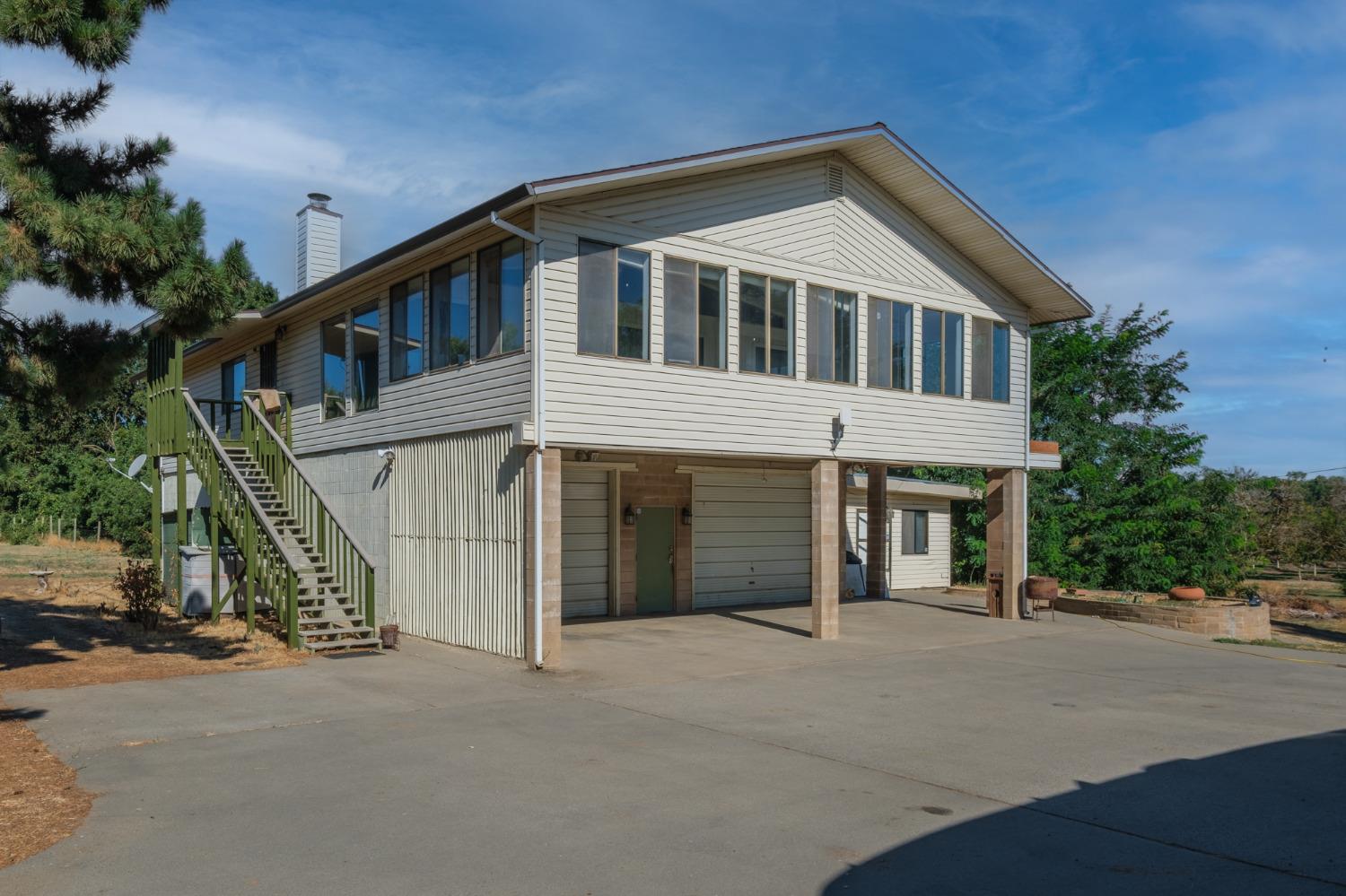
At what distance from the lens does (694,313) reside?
1367 cm

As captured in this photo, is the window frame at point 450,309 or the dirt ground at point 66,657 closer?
the dirt ground at point 66,657

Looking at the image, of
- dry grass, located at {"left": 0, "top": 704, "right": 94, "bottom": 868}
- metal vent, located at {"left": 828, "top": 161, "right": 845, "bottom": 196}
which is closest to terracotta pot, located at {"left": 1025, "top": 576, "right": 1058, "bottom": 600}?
metal vent, located at {"left": 828, "top": 161, "right": 845, "bottom": 196}

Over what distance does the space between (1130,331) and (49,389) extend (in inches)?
1103

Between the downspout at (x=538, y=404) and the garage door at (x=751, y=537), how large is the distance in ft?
22.9

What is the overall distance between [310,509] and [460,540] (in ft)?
10.1

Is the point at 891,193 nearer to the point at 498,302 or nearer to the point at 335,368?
the point at 498,302

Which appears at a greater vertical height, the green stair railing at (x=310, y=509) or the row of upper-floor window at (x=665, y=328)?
the row of upper-floor window at (x=665, y=328)

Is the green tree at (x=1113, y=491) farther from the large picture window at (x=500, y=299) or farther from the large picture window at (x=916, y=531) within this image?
the large picture window at (x=500, y=299)

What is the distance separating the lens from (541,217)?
1208 cm

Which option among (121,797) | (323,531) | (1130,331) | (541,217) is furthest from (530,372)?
(1130,331)

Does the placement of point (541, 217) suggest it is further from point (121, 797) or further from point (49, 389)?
point (121, 797)

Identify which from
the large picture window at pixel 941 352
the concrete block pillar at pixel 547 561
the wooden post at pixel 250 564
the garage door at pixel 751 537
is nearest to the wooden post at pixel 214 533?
the wooden post at pixel 250 564

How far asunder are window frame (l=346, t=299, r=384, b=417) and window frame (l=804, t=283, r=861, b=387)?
636 cm

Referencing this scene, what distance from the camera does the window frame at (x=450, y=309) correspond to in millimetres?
13359
